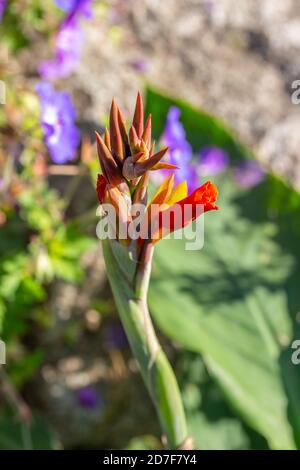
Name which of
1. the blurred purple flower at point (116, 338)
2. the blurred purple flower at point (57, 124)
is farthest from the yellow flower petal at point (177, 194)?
the blurred purple flower at point (116, 338)

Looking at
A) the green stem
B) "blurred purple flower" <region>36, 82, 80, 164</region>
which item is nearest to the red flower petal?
the green stem

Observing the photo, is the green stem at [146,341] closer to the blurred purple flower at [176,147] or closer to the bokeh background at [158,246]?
the bokeh background at [158,246]

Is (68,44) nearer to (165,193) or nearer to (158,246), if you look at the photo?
(158,246)

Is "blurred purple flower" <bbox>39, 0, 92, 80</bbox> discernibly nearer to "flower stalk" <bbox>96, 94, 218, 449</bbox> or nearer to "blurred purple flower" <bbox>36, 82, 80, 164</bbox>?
"blurred purple flower" <bbox>36, 82, 80, 164</bbox>

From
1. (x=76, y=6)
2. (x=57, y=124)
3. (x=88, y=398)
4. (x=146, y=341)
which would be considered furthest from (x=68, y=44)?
(x=146, y=341)

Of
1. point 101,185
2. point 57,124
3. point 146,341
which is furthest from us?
point 57,124
